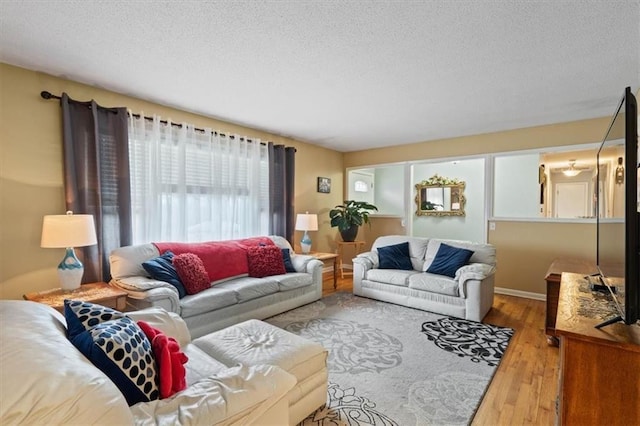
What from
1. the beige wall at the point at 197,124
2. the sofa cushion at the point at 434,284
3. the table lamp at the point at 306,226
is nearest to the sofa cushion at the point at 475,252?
the sofa cushion at the point at 434,284

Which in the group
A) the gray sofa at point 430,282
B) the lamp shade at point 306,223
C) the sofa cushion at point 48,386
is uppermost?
the lamp shade at point 306,223

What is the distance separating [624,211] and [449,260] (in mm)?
2728

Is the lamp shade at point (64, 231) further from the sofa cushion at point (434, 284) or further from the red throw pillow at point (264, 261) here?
the sofa cushion at point (434, 284)

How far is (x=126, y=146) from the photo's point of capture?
311 centimetres

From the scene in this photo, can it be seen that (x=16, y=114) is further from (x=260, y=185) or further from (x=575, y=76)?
(x=575, y=76)

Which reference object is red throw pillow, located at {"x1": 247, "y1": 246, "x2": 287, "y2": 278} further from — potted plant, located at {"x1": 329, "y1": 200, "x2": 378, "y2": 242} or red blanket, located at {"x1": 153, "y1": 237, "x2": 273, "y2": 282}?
potted plant, located at {"x1": 329, "y1": 200, "x2": 378, "y2": 242}

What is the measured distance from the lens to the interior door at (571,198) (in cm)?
499

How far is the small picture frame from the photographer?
570 cm

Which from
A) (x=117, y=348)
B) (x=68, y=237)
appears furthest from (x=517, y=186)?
(x=68, y=237)

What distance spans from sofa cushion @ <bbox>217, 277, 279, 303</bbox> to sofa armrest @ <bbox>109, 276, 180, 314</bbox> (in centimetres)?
60

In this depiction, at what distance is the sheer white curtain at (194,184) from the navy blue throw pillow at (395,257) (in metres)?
1.79

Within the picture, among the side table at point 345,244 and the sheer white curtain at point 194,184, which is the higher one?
the sheer white curtain at point 194,184

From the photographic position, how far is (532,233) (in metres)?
4.30

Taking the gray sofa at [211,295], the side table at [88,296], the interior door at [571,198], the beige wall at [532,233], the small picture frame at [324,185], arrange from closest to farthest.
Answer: the side table at [88,296] → the gray sofa at [211,295] → the beige wall at [532,233] → the interior door at [571,198] → the small picture frame at [324,185]
